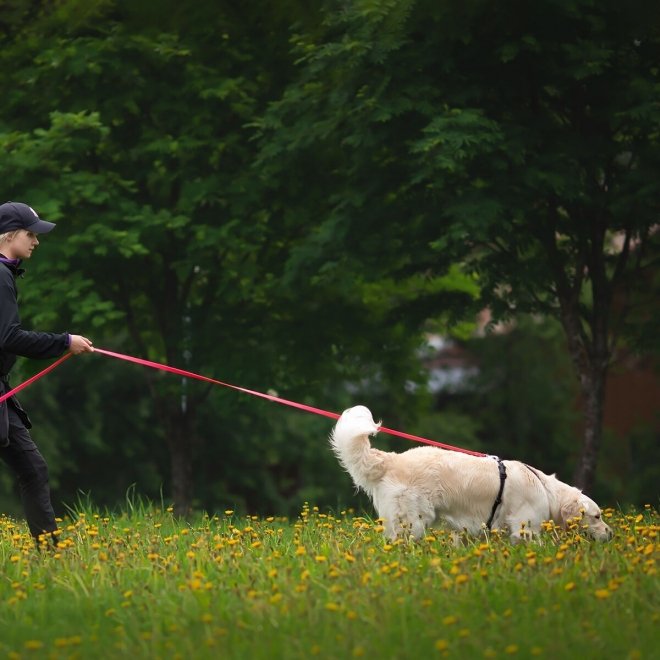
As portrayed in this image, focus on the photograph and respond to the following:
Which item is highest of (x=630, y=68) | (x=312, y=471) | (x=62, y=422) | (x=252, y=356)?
(x=630, y=68)

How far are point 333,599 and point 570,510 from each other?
2.53 metres

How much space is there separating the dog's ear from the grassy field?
0.81 feet

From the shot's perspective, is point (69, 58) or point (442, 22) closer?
point (442, 22)

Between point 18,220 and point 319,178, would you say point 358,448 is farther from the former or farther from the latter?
point 319,178

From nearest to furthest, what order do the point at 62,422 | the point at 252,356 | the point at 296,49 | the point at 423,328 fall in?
the point at 296,49 → the point at 252,356 → the point at 423,328 → the point at 62,422

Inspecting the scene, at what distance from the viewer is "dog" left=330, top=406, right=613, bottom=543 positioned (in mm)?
7316

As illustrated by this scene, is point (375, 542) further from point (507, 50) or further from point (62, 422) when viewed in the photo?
point (62, 422)

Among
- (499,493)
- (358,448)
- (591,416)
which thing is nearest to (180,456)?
(591,416)

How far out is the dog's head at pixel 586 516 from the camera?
24.2 feet

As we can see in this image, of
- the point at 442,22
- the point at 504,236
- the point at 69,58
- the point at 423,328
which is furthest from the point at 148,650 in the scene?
the point at 423,328

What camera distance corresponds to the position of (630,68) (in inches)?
432

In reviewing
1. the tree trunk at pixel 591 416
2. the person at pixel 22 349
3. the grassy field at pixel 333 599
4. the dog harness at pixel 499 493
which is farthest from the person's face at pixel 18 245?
the tree trunk at pixel 591 416

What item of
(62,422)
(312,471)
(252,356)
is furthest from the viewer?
(312,471)

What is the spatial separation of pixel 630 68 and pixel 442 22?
6.62 feet
